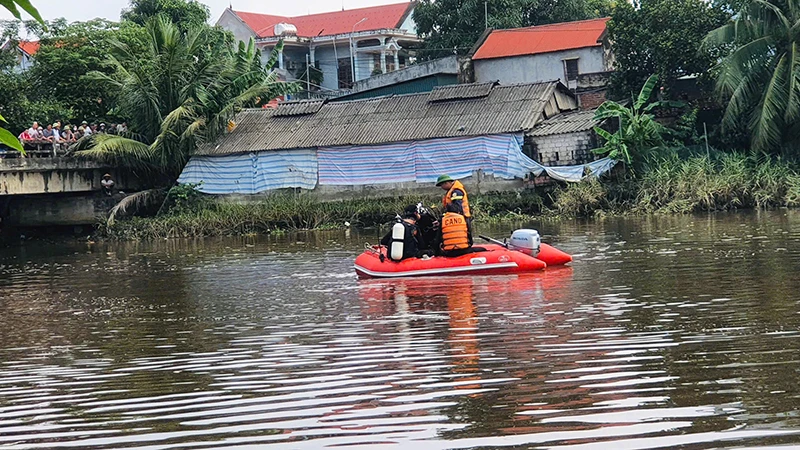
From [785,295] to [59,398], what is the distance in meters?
7.30

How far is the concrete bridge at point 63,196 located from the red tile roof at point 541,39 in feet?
47.7

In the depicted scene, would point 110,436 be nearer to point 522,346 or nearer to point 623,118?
point 522,346

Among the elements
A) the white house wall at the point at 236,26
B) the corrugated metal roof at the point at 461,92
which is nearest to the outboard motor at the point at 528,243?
the corrugated metal roof at the point at 461,92

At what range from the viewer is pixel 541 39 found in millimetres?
40062

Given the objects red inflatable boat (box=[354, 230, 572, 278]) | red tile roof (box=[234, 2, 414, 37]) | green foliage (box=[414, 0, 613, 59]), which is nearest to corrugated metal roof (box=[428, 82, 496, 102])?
green foliage (box=[414, 0, 613, 59])

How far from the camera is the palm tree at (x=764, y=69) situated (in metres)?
27.0

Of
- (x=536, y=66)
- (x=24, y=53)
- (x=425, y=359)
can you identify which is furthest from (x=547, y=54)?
(x=425, y=359)

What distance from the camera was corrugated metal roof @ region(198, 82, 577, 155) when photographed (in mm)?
30500

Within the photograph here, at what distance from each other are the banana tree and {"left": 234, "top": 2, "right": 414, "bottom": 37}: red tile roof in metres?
27.3

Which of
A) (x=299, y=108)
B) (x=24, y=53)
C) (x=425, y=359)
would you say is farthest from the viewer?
(x=24, y=53)

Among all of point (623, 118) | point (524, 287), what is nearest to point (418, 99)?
point (623, 118)

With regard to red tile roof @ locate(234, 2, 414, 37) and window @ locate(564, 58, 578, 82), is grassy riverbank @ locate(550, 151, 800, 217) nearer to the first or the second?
window @ locate(564, 58, 578, 82)

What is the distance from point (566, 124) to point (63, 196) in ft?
52.6

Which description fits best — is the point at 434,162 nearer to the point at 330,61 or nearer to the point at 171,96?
the point at 171,96
